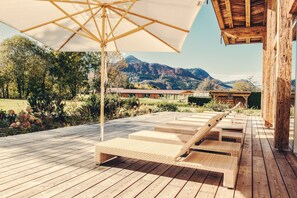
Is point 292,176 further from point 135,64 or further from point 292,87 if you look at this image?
point 135,64

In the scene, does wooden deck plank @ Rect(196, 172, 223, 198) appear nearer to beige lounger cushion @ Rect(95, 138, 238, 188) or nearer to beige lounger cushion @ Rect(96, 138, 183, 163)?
beige lounger cushion @ Rect(95, 138, 238, 188)

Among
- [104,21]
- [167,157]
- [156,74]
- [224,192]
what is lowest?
[224,192]

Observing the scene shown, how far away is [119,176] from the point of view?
3.34m

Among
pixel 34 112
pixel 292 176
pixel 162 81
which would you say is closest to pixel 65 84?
pixel 34 112

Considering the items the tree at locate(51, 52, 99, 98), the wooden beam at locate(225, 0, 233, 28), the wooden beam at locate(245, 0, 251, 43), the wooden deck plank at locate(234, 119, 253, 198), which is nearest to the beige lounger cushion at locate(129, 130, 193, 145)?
the wooden deck plank at locate(234, 119, 253, 198)

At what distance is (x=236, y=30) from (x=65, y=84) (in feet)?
42.4

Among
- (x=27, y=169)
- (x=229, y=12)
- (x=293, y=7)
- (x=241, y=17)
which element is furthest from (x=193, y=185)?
(x=241, y=17)

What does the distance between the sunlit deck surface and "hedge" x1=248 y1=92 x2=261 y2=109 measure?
60.6 ft

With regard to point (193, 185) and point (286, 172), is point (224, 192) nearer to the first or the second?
point (193, 185)

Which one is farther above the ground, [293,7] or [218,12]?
[218,12]

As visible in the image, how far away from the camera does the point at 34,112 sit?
7785 mm

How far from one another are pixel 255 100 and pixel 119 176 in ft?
69.7

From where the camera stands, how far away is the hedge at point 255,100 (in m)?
21.9

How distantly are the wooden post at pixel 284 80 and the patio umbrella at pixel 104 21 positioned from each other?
83.9 inches
